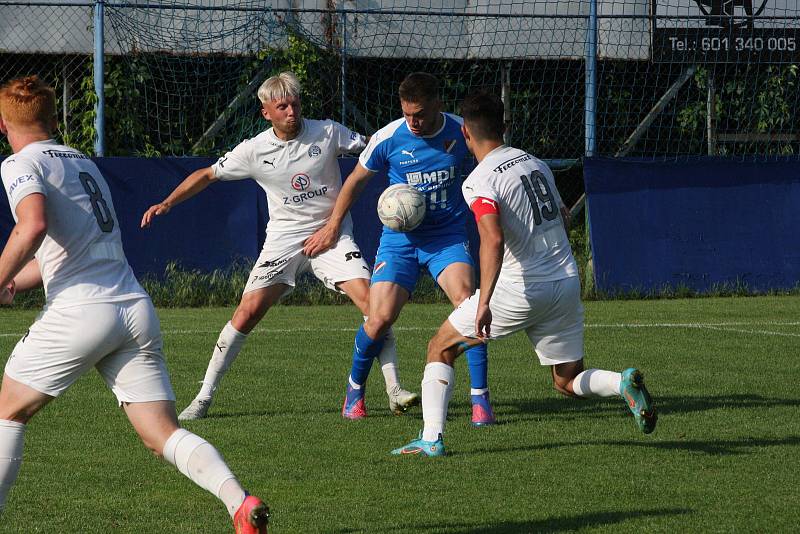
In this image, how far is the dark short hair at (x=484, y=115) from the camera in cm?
633

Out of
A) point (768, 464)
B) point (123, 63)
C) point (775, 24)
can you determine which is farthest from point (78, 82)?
point (768, 464)

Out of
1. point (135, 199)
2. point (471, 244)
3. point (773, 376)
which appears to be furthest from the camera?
point (471, 244)

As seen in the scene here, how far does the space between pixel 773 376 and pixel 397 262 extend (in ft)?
11.2

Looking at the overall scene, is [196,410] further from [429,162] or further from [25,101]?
[25,101]

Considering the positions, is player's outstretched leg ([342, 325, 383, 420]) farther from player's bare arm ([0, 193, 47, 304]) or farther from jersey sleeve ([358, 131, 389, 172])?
player's bare arm ([0, 193, 47, 304])

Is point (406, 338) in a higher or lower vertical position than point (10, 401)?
lower

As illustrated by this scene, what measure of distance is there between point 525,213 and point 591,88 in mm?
10720

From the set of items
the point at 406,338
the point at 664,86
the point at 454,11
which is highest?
the point at 454,11

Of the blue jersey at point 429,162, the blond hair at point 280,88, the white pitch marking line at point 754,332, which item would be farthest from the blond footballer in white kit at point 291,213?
the white pitch marking line at point 754,332

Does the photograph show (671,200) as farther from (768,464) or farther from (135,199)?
(768,464)

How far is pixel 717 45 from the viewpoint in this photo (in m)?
17.4

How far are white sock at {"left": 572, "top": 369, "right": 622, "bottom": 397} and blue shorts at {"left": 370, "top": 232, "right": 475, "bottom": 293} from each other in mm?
1529

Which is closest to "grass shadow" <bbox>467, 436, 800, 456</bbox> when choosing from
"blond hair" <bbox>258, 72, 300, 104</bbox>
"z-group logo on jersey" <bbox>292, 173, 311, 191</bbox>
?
"z-group logo on jersey" <bbox>292, 173, 311, 191</bbox>

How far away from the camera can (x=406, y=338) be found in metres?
11.8
